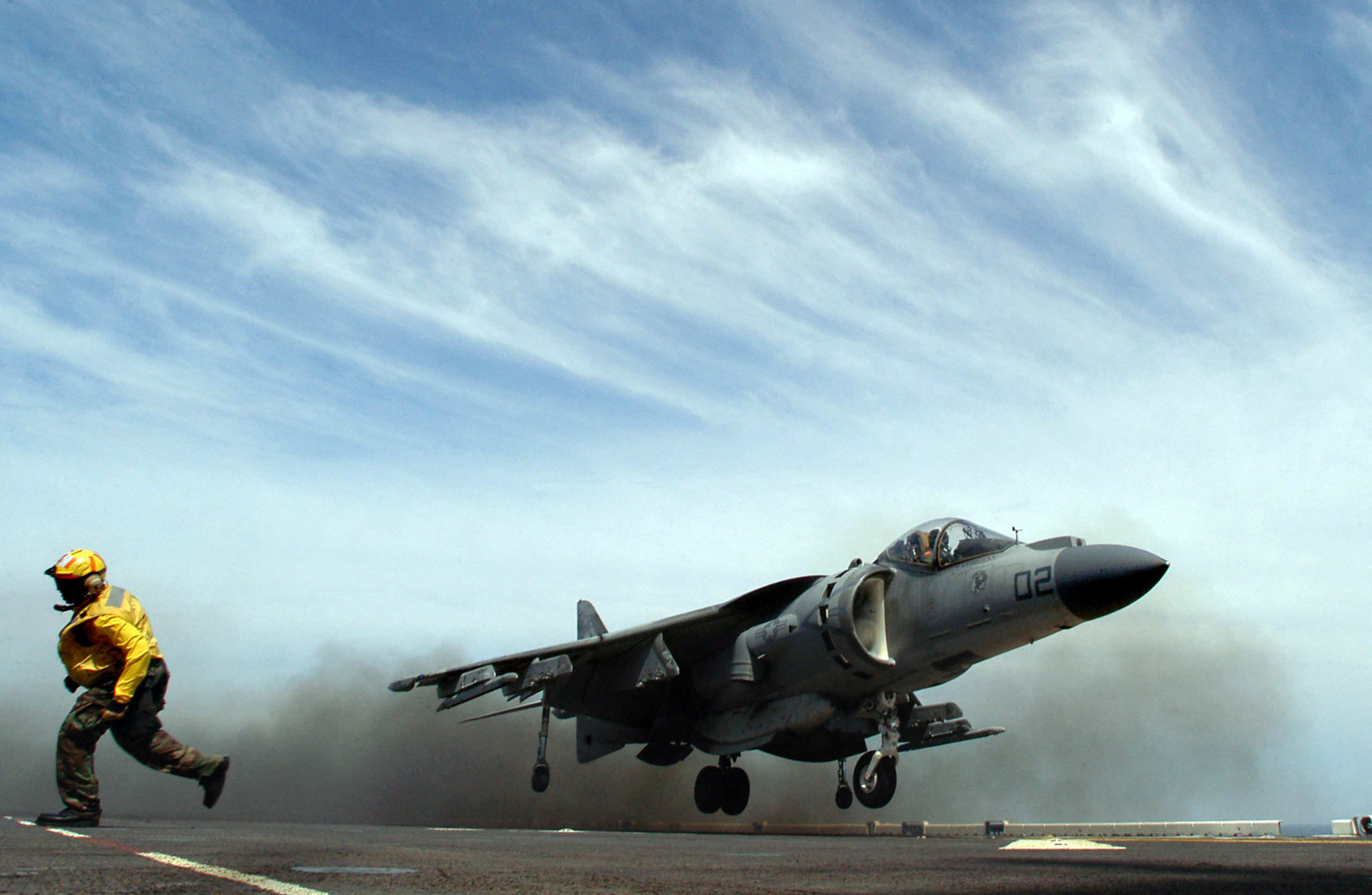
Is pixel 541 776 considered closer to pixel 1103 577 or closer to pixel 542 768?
pixel 542 768

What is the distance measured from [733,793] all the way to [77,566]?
12910 millimetres

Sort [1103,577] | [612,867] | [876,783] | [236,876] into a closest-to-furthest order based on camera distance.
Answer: [236,876] < [612,867] < [1103,577] < [876,783]

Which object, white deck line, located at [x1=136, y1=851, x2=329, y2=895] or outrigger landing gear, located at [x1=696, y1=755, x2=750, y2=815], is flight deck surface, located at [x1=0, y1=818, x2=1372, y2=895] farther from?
outrigger landing gear, located at [x1=696, y1=755, x2=750, y2=815]

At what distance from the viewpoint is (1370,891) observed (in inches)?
160

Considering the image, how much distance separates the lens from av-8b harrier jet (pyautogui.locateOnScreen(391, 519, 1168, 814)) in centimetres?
1272

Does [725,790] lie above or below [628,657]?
below

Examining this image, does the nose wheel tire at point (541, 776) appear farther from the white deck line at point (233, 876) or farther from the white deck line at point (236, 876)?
the white deck line at point (236, 876)

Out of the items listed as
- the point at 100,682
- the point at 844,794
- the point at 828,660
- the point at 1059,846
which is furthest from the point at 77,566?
the point at 844,794

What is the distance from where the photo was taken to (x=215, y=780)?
296 inches

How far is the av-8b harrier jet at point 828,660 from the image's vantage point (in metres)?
12.7

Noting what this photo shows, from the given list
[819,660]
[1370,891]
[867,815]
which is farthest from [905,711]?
[867,815]

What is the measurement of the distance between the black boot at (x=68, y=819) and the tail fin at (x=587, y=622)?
14.8 meters

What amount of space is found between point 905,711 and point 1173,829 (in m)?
4.50

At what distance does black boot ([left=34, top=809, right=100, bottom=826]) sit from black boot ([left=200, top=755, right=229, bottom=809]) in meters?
0.76
